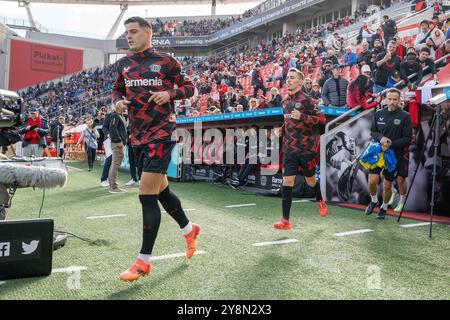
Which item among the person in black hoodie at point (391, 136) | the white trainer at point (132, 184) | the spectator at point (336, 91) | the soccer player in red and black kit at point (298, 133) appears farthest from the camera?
the white trainer at point (132, 184)

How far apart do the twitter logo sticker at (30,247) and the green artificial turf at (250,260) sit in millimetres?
204

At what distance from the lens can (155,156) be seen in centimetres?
314

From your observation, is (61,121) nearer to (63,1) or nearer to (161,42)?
(161,42)

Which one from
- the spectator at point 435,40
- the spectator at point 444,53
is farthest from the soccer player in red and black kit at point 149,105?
the spectator at point 435,40

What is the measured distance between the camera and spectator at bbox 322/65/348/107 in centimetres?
841

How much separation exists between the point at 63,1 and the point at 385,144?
196 feet

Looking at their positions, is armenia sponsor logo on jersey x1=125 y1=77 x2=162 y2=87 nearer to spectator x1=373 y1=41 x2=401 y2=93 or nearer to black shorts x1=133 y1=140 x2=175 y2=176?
black shorts x1=133 y1=140 x2=175 y2=176

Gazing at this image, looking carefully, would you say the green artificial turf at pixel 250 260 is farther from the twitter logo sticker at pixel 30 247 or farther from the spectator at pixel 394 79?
the spectator at pixel 394 79

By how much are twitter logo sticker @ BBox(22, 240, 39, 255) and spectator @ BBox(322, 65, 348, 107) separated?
702 cm

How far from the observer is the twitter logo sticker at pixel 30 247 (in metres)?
2.76

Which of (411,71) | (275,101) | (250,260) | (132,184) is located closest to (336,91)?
(411,71)

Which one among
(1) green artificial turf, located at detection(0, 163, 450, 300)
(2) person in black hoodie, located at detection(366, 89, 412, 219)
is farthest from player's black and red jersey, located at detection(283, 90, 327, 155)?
(2) person in black hoodie, located at detection(366, 89, 412, 219)

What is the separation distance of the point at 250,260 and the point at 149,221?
3.20ft
